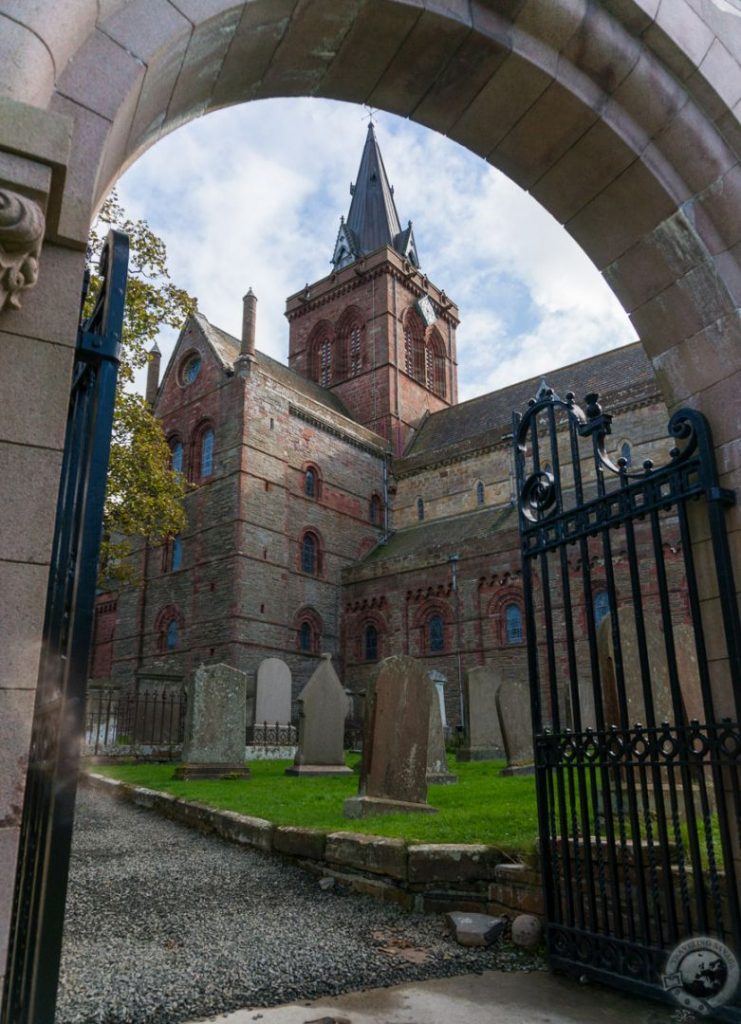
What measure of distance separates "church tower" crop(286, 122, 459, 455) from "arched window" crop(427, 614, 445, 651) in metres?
10.7

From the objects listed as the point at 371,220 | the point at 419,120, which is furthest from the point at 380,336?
the point at 419,120

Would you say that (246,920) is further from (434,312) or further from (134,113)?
(434,312)

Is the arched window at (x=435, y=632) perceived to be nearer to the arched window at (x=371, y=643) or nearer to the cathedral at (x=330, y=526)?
the cathedral at (x=330, y=526)

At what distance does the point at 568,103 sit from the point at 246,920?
4.66 metres

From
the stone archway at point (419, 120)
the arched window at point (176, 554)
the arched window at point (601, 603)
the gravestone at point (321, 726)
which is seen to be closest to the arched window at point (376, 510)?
the arched window at point (176, 554)

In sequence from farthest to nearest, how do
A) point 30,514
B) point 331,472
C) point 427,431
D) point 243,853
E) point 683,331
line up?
point 427,431, point 331,472, point 243,853, point 683,331, point 30,514

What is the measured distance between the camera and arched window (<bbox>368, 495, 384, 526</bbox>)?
3167 cm

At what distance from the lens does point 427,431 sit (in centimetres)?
3553

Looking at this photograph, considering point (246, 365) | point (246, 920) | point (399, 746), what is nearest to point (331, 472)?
point (246, 365)

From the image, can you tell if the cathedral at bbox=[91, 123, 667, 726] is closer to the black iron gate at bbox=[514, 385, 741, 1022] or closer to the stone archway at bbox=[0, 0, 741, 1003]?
the black iron gate at bbox=[514, 385, 741, 1022]

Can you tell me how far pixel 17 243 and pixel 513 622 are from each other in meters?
23.2

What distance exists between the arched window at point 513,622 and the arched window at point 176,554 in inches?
482

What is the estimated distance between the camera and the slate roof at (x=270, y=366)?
28.7 metres

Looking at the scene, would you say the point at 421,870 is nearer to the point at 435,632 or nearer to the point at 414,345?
the point at 435,632
